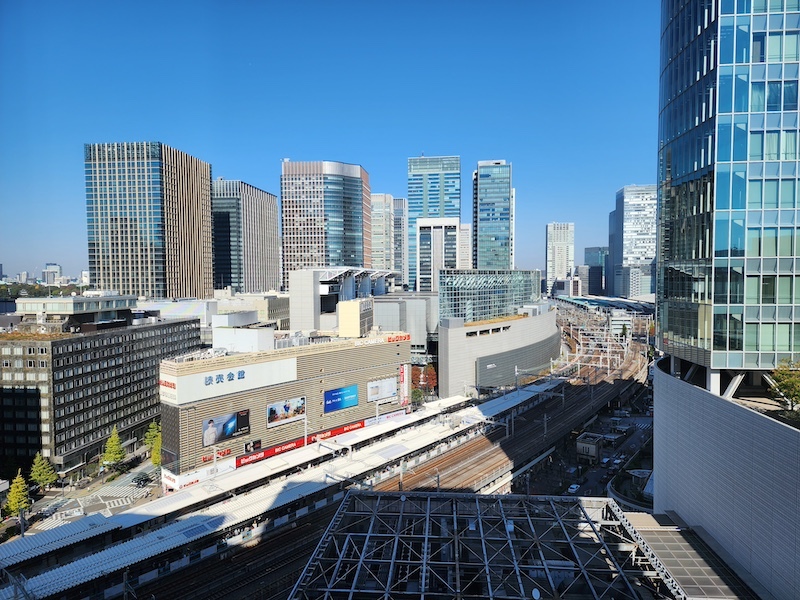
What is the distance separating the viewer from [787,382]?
15.0 meters

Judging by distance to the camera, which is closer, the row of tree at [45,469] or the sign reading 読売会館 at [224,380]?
the row of tree at [45,469]

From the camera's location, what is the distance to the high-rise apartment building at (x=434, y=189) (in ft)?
495

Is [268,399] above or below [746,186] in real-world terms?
below

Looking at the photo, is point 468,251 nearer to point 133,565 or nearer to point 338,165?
point 338,165

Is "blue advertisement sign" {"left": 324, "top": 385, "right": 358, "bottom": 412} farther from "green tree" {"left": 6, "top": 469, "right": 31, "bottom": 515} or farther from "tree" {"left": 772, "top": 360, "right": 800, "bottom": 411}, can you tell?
"tree" {"left": 772, "top": 360, "right": 800, "bottom": 411}

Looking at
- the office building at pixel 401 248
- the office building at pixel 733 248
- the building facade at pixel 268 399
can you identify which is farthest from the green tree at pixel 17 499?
the office building at pixel 401 248

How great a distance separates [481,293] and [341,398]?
36.5 metres

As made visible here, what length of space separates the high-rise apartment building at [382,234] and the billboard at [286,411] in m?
115

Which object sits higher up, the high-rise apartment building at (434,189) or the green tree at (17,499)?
the high-rise apartment building at (434,189)

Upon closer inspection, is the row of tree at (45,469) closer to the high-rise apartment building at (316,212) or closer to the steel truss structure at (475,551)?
the steel truss structure at (475,551)

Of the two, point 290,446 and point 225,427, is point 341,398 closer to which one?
point 290,446

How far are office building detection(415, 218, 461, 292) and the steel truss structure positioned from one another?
339 feet

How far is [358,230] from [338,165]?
16.9m

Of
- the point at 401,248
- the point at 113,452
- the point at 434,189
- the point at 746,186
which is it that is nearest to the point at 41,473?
the point at 113,452
